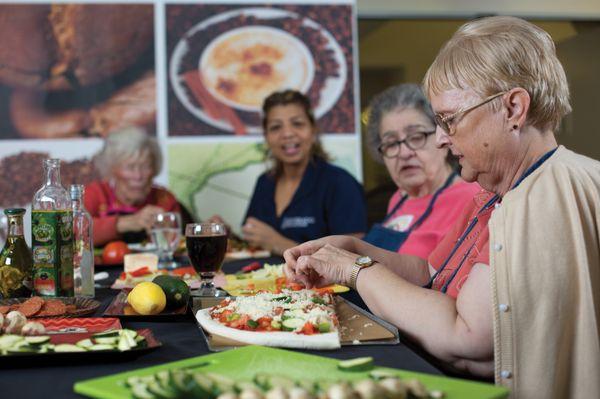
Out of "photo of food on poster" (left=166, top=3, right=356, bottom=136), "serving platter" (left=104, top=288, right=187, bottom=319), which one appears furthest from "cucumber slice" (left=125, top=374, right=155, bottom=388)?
"photo of food on poster" (left=166, top=3, right=356, bottom=136)

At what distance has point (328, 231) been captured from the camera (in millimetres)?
4160

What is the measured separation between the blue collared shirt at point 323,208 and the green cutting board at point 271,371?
2.90 meters

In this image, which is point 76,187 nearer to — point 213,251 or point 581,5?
point 213,251

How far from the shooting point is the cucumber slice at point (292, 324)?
4.33 feet

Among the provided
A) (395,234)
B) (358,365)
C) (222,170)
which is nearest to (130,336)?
(358,365)

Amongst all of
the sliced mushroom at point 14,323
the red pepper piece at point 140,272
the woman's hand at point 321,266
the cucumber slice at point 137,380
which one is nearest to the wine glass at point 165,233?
the red pepper piece at point 140,272

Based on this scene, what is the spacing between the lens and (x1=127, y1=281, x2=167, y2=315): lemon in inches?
62.2

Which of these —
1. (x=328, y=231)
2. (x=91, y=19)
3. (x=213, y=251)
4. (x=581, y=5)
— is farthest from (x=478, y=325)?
(x=581, y=5)

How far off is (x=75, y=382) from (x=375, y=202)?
16.3 feet

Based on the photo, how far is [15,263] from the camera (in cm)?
180

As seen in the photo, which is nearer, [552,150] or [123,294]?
[552,150]

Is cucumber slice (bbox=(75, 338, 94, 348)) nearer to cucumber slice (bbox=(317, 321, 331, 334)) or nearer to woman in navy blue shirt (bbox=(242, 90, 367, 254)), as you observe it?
cucumber slice (bbox=(317, 321, 331, 334))

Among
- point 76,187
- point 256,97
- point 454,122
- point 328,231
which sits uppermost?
point 256,97

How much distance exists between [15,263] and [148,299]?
0.44m
